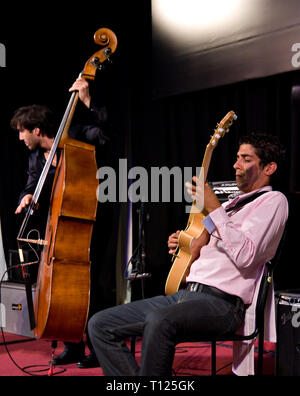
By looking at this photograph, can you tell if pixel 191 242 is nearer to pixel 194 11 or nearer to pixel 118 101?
pixel 194 11

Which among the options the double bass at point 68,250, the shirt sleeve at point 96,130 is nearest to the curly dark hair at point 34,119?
Answer: the shirt sleeve at point 96,130

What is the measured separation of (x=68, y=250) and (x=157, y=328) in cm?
82

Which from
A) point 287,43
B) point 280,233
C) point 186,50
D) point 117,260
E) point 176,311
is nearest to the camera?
point 176,311

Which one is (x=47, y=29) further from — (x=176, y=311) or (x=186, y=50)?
(x=176, y=311)

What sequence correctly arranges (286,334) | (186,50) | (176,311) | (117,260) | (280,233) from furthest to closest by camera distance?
(117,260), (186,50), (286,334), (280,233), (176,311)

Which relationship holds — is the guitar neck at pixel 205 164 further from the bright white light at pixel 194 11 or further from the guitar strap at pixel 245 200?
the bright white light at pixel 194 11

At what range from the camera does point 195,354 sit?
3.51 m

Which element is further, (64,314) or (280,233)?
(64,314)

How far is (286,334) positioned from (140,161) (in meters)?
2.69

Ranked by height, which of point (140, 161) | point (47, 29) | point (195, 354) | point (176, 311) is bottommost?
point (195, 354)

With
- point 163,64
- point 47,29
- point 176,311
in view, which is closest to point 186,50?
point 163,64

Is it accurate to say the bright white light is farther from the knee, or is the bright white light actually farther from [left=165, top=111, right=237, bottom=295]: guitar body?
the knee

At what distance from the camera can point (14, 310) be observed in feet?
13.0

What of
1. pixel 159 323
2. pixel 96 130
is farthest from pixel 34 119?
pixel 159 323
